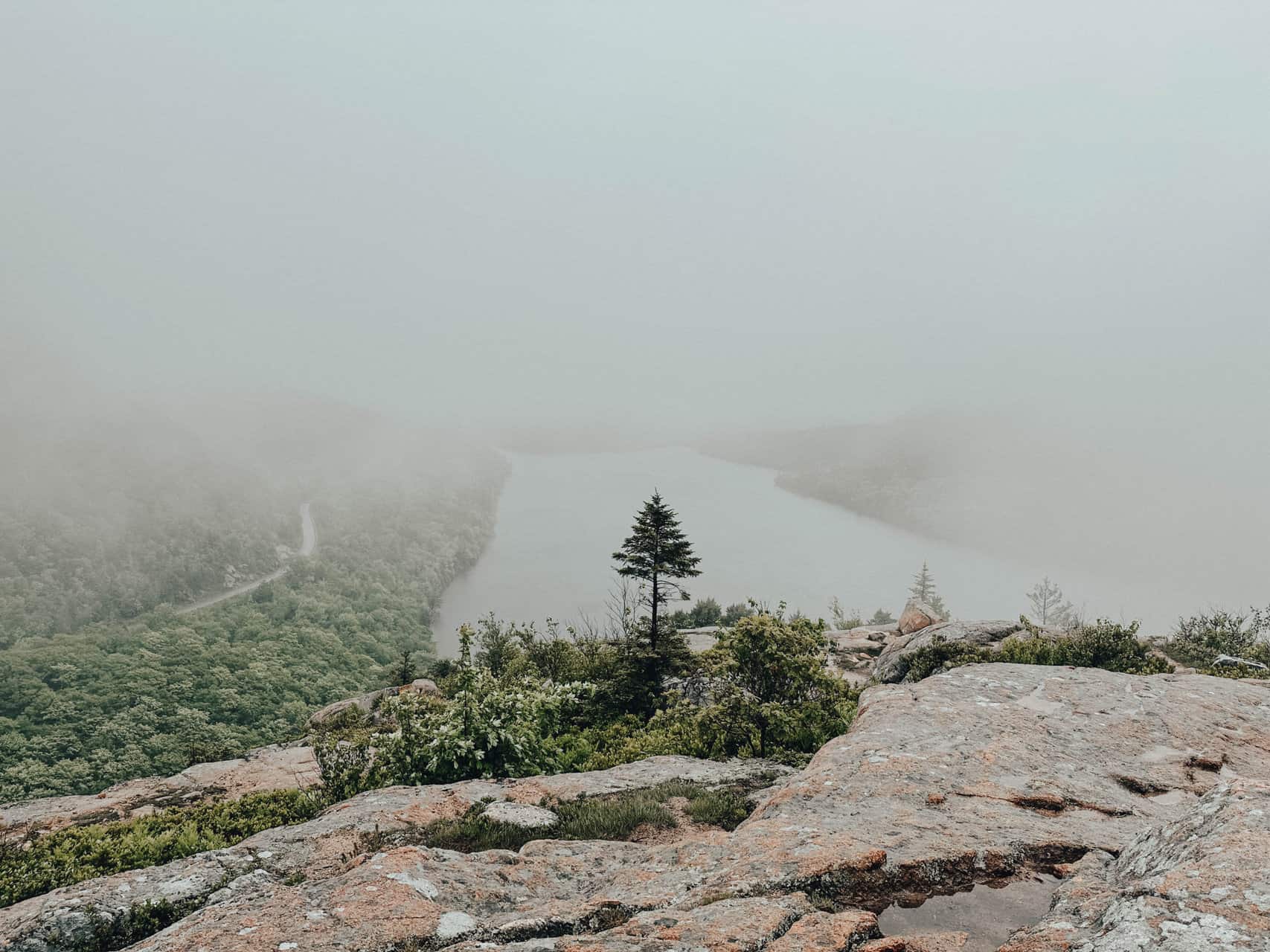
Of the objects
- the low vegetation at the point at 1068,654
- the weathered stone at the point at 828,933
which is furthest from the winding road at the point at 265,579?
the weathered stone at the point at 828,933

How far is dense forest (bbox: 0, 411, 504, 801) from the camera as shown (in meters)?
43.9

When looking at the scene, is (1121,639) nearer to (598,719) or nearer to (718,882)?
(598,719)

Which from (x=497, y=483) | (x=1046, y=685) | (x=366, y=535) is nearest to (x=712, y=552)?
(x=366, y=535)

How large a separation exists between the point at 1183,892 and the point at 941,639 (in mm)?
18616

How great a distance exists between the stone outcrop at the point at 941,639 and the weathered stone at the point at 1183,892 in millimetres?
15087

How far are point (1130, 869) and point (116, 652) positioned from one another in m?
82.4

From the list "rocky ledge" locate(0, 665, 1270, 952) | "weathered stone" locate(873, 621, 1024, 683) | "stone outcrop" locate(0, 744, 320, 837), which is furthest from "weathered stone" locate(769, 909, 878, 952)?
"weathered stone" locate(873, 621, 1024, 683)

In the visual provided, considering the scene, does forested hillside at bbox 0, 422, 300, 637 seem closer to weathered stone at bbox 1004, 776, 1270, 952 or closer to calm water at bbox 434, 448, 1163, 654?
calm water at bbox 434, 448, 1163, 654

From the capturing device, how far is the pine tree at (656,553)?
59.4 feet

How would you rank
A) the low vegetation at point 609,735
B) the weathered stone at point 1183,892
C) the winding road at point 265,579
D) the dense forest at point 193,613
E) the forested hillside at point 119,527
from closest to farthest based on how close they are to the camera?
the weathered stone at point 1183,892 < the low vegetation at point 609,735 < the dense forest at point 193,613 < the forested hillside at point 119,527 < the winding road at point 265,579

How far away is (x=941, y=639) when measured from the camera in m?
19.6

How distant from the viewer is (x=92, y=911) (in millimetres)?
5047

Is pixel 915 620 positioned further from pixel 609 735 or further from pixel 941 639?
pixel 609 735

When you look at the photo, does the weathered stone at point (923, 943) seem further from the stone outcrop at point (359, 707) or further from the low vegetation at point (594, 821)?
the stone outcrop at point (359, 707)
